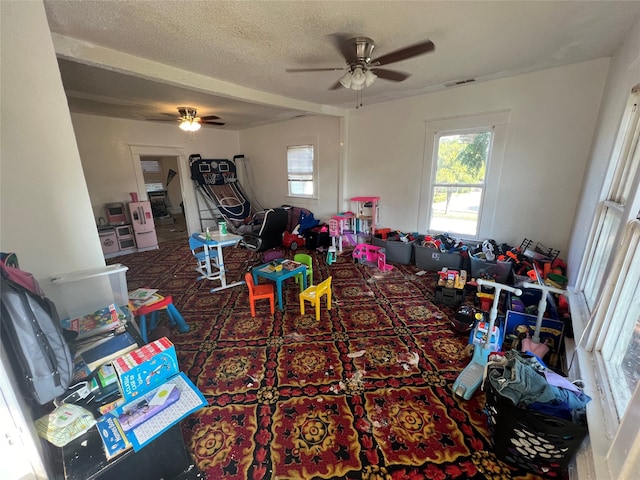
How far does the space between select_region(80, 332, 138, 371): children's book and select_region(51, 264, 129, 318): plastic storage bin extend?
526 millimetres

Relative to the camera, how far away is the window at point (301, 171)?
532cm

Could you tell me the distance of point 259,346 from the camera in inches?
89.1

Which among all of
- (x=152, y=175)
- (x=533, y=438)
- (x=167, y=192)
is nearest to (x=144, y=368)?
(x=533, y=438)

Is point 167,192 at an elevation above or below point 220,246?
above

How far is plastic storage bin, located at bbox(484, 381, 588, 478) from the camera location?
1.14 m

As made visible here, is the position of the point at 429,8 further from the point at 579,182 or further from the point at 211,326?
the point at 211,326

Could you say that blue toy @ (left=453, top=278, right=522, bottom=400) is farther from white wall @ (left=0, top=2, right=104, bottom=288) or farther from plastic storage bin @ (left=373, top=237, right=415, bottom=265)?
white wall @ (left=0, top=2, right=104, bottom=288)

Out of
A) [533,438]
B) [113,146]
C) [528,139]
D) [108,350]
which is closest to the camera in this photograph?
[533,438]

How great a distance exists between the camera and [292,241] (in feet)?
16.1

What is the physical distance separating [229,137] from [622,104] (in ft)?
21.5

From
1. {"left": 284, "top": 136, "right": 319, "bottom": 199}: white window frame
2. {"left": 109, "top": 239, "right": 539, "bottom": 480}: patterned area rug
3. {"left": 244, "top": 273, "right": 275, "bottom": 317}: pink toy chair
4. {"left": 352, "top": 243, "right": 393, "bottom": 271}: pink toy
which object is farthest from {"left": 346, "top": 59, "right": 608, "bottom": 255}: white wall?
{"left": 244, "top": 273, "right": 275, "bottom": 317}: pink toy chair

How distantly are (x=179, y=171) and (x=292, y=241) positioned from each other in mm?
3232

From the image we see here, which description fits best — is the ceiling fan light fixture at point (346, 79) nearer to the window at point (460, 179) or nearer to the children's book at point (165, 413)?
the window at point (460, 179)

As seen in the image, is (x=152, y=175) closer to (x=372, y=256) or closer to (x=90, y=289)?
(x=90, y=289)
